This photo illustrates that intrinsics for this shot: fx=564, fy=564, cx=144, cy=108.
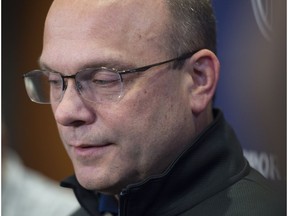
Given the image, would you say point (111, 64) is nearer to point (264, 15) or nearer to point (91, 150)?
point (91, 150)

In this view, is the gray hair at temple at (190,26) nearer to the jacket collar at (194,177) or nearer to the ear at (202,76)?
the ear at (202,76)

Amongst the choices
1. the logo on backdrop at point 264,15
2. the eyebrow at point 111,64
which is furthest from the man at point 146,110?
the logo on backdrop at point 264,15

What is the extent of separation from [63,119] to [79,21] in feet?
0.69

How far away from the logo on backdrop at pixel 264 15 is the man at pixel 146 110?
0.12 metres

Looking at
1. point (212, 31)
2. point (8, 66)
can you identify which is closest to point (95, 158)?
point (212, 31)

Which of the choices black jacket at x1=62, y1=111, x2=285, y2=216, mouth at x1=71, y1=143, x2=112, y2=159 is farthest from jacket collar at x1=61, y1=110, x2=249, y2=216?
mouth at x1=71, y1=143, x2=112, y2=159

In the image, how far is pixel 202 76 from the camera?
1.23 metres

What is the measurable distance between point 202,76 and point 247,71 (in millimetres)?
100

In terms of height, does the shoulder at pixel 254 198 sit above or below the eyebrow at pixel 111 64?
below

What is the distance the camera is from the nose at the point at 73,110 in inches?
46.2

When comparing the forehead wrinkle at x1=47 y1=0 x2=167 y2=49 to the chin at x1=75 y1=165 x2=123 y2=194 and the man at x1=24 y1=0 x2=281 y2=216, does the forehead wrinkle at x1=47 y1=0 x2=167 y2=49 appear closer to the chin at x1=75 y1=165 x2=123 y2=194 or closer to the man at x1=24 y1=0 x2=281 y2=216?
the man at x1=24 y1=0 x2=281 y2=216

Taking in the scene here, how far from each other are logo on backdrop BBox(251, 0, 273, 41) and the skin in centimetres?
12

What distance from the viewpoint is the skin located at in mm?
1175

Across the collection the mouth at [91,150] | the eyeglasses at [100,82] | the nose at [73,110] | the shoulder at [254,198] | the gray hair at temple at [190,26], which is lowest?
the shoulder at [254,198]
